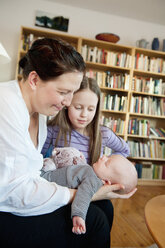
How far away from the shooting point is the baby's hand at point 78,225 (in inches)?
31.5

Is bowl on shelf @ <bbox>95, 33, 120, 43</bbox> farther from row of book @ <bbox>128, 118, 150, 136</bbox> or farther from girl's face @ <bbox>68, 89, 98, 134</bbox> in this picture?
girl's face @ <bbox>68, 89, 98, 134</bbox>

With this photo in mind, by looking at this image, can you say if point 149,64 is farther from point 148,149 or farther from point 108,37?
point 148,149

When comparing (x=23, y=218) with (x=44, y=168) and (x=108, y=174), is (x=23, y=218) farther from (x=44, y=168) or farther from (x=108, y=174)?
(x=108, y=174)

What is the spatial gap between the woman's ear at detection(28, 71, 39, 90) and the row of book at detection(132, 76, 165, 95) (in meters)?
3.17

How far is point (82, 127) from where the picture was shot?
151 cm

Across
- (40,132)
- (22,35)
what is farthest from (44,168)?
(22,35)

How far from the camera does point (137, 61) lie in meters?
3.85

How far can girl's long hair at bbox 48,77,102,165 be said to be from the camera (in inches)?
58.6

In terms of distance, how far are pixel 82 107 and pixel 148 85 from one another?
9.24 feet

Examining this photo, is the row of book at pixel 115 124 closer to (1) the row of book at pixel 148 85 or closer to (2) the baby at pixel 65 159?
(1) the row of book at pixel 148 85

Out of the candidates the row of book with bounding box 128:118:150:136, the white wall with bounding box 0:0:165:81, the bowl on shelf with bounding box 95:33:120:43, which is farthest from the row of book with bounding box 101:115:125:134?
the white wall with bounding box 0:0:165:81

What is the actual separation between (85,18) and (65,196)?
12.7 feet

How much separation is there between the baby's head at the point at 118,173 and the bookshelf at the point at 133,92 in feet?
8.23

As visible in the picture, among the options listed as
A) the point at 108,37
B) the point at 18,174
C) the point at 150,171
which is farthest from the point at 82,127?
the point at 150,171
